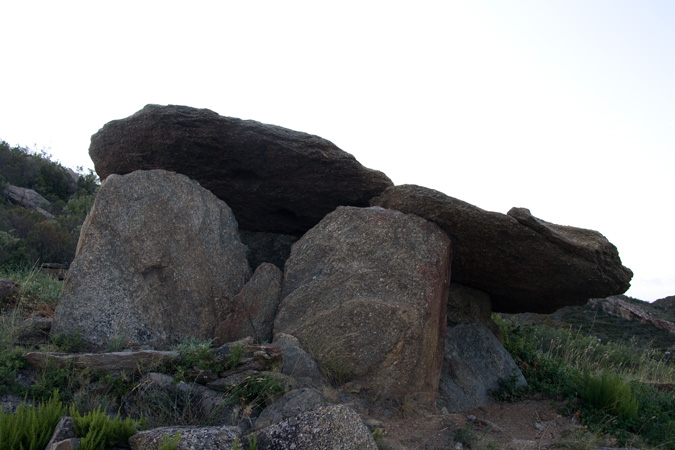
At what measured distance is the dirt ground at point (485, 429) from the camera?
19.0 ft

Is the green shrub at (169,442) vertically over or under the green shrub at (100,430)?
over

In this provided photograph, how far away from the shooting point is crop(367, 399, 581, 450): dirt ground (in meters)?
5.79

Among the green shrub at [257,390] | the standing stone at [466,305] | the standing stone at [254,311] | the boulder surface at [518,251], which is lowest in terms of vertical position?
the green shrub at [257,390]

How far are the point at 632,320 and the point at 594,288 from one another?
13.2 metres

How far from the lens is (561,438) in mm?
6598

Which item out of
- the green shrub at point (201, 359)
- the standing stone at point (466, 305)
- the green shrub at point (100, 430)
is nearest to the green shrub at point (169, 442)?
the green shrub at point (100, 430)

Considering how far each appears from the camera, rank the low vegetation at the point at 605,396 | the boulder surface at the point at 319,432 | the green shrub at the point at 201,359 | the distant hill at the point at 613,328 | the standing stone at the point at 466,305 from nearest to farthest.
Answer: the boulder surface at the point at 319,432 → the green shrub at the point at 201,359 → the low vegetation at the point at 605,396 → the standing stone at the point at 466,305 → the distant hill at the point at 613,328

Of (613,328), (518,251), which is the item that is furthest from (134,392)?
(613,328)

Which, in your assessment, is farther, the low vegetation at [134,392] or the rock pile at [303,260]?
the rock pile at [303,260]

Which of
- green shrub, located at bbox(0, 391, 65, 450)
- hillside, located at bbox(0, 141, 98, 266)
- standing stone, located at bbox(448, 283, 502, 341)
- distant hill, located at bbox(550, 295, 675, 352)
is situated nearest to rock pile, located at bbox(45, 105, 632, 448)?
standing stone, located at bbox(448, 283, 502, 341)

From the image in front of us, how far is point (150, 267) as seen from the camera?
7.09 metres

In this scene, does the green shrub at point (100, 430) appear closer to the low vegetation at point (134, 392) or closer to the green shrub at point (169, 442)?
the low vegetation at point (134, 392)

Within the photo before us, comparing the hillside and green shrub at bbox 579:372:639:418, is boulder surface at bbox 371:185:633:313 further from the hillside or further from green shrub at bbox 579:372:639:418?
the hillside

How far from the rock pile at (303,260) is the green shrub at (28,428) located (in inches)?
83.9
